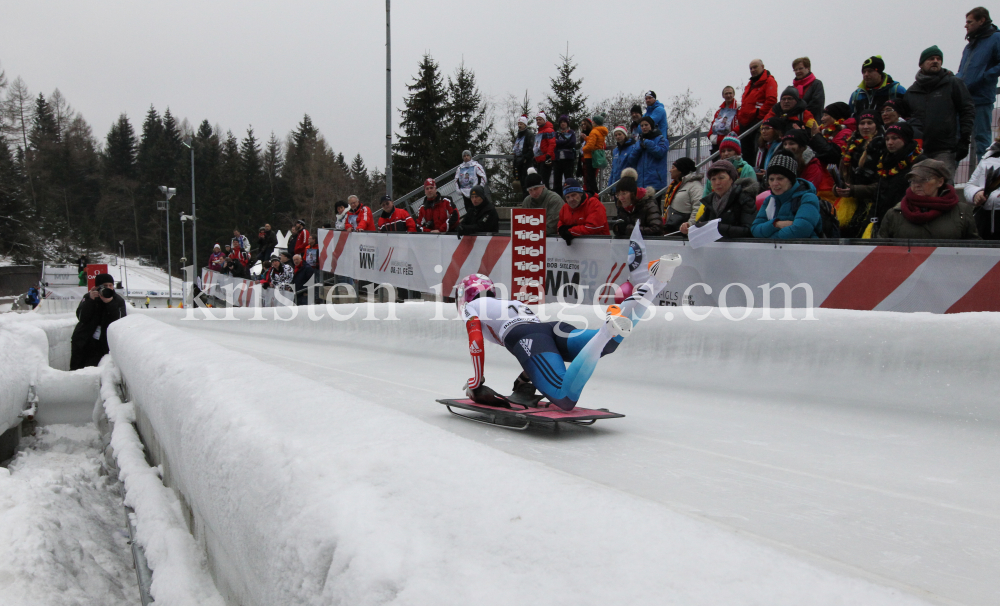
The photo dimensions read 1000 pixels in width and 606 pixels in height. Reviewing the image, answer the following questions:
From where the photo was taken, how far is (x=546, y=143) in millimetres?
11062

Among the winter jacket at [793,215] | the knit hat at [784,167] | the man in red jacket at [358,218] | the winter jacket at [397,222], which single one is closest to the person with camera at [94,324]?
the winter jacket at [397,222]

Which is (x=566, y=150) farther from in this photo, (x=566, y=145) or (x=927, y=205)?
(x=927, y=205)

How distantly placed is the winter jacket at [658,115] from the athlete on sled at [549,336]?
5510mm

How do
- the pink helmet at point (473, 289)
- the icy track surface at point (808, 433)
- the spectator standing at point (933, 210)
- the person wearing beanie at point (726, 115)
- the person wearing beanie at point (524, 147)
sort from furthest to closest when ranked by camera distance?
the person wearing beanie at point (524, 147), the person wearing beanie at point (726, 115), the spectator standing at point (933, 210), the pink helmet at point (473, 289), the icy track surface at point (808, 433)

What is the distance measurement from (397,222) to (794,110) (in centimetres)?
657

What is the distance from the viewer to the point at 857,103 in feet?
23.0

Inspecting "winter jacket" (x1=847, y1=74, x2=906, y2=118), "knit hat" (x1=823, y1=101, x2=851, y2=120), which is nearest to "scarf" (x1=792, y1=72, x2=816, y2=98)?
"knit hat" (x1=823, y1=101, x2=851, y2=120)

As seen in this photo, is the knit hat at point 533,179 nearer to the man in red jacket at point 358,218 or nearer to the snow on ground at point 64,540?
the man in red jacket at point 358,218

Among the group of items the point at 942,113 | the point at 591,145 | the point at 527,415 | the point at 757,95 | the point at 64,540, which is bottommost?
the point at 64,540

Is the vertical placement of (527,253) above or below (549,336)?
above

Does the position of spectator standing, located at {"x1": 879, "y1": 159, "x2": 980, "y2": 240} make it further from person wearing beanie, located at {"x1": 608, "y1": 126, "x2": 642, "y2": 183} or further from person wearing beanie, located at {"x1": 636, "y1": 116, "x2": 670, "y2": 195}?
person wearing beanie, located at {"x1": 608, "y1": 126, "x2": 642, "y2": 183}

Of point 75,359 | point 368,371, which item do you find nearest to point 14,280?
point 75,359

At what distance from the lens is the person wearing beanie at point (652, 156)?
30.3 ft

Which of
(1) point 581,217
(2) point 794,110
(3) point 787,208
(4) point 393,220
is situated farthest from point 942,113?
(4) point 393,220
